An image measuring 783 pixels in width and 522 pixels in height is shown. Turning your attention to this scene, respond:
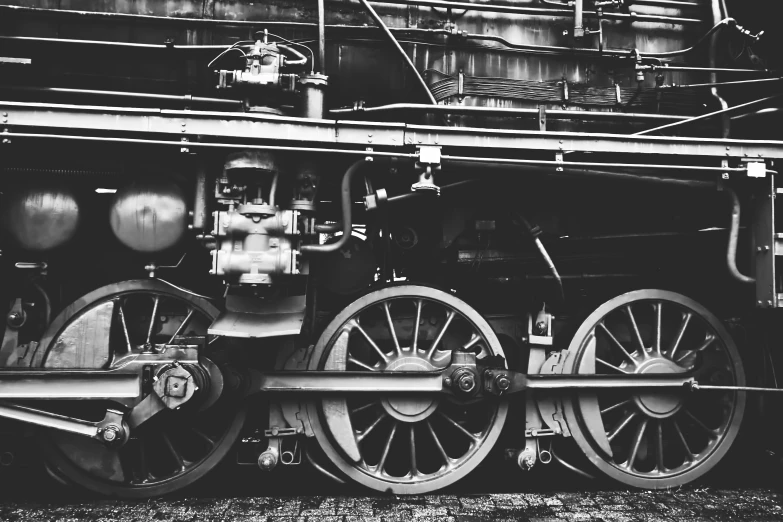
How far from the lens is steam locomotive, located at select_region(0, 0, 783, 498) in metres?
3.06

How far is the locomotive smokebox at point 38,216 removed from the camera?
312 cm

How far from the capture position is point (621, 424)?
3.57m

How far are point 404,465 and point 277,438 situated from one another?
0.96 meters

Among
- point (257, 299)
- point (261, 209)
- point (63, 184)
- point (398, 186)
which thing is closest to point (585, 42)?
point (398, 186)

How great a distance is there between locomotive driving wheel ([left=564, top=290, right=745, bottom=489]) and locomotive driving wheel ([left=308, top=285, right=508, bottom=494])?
619 millimetres

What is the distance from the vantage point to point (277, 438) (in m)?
3.33

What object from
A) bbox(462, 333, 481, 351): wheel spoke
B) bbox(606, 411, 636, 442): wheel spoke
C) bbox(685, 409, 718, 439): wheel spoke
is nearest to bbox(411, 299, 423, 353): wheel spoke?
bbox(462, 333, 481, 351): wheel spoke

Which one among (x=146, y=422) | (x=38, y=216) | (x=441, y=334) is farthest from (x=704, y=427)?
(x=38, y=216)

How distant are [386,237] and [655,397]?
207cm

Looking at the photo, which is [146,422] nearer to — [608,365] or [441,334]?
[441,334]

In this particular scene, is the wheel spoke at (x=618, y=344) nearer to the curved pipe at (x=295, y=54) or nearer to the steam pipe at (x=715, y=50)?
the steam pipe at (x=715, y=50)

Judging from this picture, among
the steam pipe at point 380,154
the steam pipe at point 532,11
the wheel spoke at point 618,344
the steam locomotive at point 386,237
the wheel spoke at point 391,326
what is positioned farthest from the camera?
the wheel spoke at point 618,344

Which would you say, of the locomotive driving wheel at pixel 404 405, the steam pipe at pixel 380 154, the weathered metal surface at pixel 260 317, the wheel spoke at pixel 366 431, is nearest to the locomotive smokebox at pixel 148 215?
the steam pipe at pixel 380 154

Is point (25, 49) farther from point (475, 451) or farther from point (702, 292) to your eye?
point (702, 292)
